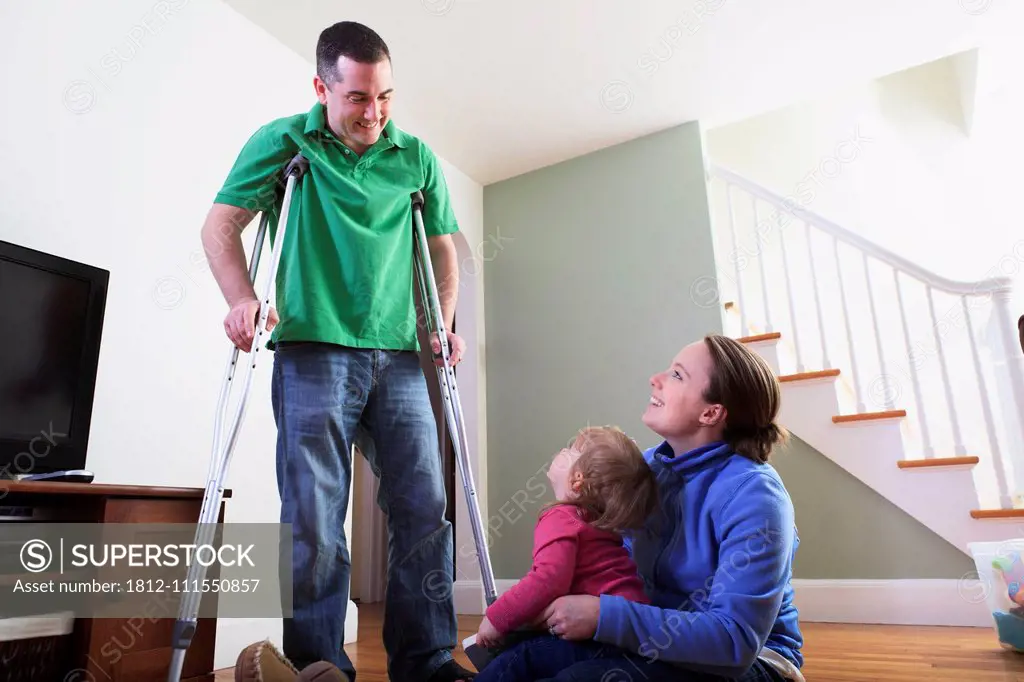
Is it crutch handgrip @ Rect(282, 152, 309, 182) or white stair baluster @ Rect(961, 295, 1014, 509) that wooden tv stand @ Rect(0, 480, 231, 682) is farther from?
white stair baluster @ Rect(961, 295, 1014, 509)

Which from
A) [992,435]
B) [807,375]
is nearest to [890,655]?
[992,435]

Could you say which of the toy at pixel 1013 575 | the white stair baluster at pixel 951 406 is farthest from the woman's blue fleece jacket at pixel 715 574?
the white stair baluster at pixel 951 406

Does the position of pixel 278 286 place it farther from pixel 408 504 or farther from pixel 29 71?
pixel 29 71

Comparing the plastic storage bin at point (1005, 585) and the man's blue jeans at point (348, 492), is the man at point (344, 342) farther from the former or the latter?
the plastic storage bin at point (1005, 585)

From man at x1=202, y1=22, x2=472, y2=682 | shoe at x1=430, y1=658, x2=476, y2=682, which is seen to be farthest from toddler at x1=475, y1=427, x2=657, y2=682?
man at x1=202, y1=22, x2=472, y2=682

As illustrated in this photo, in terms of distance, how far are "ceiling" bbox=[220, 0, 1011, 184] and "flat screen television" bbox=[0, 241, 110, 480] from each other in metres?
1.63

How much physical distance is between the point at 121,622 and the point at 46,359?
731 mm

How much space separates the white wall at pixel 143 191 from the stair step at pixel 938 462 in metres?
2.80

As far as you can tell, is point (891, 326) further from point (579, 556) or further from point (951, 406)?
point (579, 556)

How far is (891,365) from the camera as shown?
4254 mm

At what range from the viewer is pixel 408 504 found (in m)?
1.50

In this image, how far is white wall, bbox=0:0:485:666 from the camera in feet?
7.35

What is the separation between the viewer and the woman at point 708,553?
3.48 feet

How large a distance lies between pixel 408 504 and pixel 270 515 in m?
1.57
